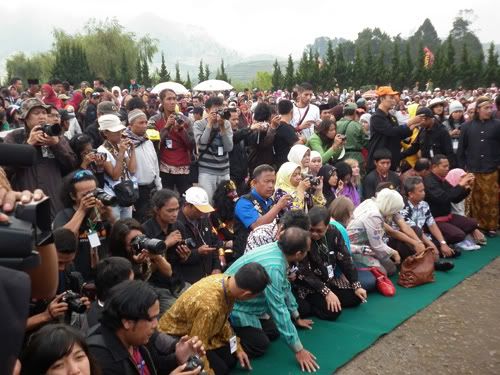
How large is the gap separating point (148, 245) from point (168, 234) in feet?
2.49

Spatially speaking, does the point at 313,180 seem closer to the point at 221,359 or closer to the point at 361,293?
the point at 361,293

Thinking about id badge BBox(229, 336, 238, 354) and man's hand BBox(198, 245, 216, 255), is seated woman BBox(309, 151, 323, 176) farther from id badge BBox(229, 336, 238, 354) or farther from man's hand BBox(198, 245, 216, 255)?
id badge BBox(229, 336, 238, 354)

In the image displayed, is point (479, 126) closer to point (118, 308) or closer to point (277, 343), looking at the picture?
point (277, 343)

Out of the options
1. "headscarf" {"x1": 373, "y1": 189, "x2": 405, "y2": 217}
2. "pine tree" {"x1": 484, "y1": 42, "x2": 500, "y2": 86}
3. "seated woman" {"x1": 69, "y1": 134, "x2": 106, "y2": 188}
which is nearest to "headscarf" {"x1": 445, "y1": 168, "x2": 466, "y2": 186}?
"headscarf" {"x1": 373, "y1": 189, "x2": 405, "y2": 217}

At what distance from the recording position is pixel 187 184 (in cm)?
566

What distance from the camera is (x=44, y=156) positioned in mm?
3945

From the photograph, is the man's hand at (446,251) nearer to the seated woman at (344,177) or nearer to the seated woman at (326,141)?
the seated woman at (344,177)

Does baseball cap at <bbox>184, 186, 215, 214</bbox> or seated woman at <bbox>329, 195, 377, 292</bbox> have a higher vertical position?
baseball cap at <bbox>184, 186, 215, 214</bbox>

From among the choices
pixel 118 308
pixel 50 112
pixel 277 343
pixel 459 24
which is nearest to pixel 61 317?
pixel 118 308

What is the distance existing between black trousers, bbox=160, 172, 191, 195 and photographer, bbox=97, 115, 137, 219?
0.84 meters

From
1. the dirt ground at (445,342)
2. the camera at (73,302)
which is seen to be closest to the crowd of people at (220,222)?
the camera at (73,302)

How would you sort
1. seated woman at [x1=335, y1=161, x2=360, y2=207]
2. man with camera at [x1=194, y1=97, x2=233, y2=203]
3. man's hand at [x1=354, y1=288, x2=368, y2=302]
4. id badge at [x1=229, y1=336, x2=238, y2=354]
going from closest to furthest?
id badge at [x1=229, y1=336, x2=238, y2=354]
man's hand at [x1=354, y1=288, x2=368, y2=302]
man with camera at [x1=194, y1=97, x2=233, y2=203]
seated woman at [x1=335, y1=161, x2=360, y2=207]

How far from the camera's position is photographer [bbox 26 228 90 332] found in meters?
2.54

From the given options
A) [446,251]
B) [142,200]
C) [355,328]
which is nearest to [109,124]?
[142,200]
